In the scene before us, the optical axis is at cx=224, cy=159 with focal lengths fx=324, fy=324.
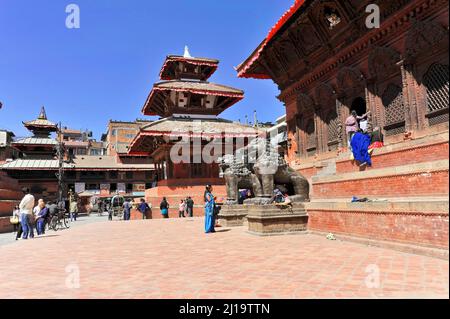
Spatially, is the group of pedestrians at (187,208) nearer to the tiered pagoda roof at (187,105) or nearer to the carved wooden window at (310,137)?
the tiered pagoda roof at (187,105)

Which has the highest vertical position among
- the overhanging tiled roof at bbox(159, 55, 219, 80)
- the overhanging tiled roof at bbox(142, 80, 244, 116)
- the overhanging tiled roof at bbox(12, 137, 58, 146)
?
the overhanging tiled roof at bbox(159, 55, 219, 80)

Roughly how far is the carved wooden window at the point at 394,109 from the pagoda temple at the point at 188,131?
13.3m

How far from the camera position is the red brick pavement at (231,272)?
3.78 meters

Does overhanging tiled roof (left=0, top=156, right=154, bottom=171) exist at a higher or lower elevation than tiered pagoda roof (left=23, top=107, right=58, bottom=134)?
lower

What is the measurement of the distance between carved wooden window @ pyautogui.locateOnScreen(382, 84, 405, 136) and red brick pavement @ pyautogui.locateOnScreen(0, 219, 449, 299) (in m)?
4.27

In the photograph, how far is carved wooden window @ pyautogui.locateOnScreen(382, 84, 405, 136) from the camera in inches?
363

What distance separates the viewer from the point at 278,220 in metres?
8.80

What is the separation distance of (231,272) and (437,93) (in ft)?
22.9

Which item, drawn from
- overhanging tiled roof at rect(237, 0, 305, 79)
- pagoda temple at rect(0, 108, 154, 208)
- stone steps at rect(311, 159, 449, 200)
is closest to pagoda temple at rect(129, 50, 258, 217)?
overhanging tiled roof at rect(237, 0, 305, 79)

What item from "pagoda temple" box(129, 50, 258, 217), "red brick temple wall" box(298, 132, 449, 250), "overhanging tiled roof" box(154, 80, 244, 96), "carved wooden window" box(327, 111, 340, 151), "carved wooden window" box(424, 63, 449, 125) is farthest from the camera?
"overhanging tiled roof" box(154, 80, 244, 96)

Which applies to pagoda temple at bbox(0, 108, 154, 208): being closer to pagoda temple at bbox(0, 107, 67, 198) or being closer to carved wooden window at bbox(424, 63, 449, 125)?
pagoda temple at bbox(0, 107, 67, 198)

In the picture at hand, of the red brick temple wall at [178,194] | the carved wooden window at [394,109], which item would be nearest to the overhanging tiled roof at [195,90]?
the red brick temple wall at [178,194]

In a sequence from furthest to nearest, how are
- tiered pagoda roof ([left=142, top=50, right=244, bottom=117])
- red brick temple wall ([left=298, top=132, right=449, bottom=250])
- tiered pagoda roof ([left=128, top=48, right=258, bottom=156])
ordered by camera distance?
tiered pagoda roof ([left=142, top=50, right=244, bottom=117]) → tiered pagoda roof ([left=128, top=48, right=258, bottom=156]) → red brick temple wall ([left=298, top=132, right=449, bottom=250])

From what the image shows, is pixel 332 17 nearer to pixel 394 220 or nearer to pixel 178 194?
pixel 394 220
